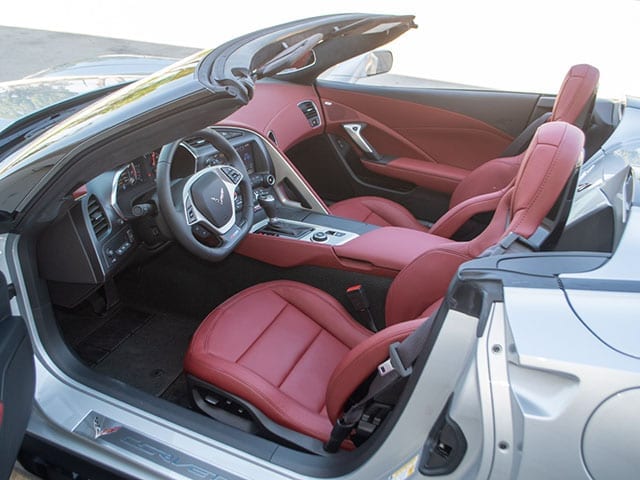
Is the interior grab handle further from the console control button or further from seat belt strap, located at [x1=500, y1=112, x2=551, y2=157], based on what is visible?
the console control button

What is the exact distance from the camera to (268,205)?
2600mm

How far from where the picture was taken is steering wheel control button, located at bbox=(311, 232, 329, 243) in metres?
2.37

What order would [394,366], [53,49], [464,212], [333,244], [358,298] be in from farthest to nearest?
[53,49] → [464,212] → [333,244] → [358,298] → [394,366]

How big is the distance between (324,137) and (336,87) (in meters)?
0.29

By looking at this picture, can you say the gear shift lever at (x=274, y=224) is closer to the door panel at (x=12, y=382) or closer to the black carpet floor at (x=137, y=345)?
the black carpet floor at (x=137, y=345)

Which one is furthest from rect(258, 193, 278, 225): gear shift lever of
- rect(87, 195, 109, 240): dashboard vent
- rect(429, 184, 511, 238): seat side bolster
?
rect(87, 195, 109, 240): dashboard vent

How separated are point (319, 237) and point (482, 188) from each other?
3.10ft

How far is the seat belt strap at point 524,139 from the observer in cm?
289

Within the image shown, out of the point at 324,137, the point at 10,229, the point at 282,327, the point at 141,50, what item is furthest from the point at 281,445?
the point at 141,50

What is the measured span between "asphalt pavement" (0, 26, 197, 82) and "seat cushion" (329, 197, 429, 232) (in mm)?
4795

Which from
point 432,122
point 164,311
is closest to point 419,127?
point 432,122

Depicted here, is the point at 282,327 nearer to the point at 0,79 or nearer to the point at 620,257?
the point at 620,257

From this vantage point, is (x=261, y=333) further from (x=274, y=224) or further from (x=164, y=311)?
(x=164, y=311)

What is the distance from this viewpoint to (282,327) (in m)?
2.03
